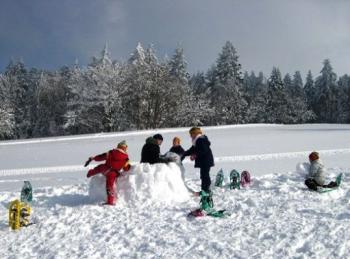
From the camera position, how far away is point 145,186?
1036 cm

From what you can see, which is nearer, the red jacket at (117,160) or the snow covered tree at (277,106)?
the red jacket at (117,160)

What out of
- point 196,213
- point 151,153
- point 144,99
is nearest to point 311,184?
point 196,213

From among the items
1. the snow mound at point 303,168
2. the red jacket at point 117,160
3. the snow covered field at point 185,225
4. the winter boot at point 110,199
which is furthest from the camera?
the snow mound at point 303,168

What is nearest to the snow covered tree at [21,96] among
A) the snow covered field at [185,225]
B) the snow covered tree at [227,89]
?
the snow covered tree at [227,89]

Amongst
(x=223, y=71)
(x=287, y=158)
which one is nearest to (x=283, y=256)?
(x=287, y=158)

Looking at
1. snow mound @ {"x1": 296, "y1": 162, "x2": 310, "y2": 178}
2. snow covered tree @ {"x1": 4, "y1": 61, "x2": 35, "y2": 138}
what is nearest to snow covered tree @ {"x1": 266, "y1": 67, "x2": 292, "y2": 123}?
snow covered tree @ {"x1": 4, "y1": 61, "x2": 35, "y2": 138}

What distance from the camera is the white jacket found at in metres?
11.1

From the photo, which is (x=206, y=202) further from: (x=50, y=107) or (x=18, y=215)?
(x=50, y=107)

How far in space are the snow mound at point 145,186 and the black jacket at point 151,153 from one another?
0.71m

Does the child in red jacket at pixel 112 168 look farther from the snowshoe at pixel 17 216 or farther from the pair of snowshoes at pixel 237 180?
the pair of snowshoes at pixel 237 180

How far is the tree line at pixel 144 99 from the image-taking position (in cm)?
5225

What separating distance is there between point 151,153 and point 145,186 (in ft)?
4.56

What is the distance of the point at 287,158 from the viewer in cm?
2111

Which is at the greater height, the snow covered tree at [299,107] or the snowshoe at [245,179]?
the snow covered tree at [299,107]
